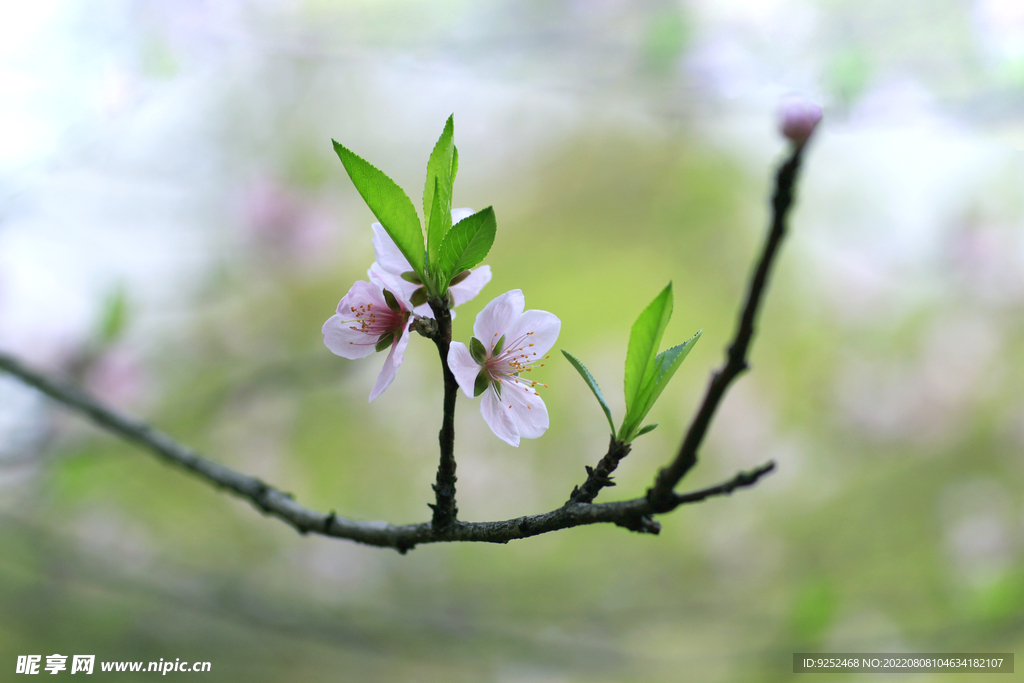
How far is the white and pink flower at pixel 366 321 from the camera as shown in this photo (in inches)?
17.7

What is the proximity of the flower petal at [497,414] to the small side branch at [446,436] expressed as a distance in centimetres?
4

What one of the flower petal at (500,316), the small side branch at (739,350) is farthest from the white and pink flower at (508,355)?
the small side branch at (739,350)

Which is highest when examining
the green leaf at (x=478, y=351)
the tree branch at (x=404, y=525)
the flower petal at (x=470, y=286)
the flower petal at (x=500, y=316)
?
the flower petal at (x=470, y=286)

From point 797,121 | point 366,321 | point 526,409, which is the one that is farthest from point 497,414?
point 797,121

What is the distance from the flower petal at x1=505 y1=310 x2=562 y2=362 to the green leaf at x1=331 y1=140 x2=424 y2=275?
0.12 m

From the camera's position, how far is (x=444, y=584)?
2025mm

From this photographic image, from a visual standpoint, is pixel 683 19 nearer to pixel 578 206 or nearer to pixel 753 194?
pixel 753 194

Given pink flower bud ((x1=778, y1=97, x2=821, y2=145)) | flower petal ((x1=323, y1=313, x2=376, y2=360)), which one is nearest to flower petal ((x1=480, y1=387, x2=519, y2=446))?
flower petal ((x1=323, y1=313, x2=376, y2=360))

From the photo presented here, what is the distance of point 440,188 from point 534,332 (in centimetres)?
14

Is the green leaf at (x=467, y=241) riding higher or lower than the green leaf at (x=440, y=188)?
lower

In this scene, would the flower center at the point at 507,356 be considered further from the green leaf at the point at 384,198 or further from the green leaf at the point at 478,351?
the green leaf at the point at 384,198

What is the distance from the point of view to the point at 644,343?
1.20 ft

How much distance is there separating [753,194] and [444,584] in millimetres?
2030

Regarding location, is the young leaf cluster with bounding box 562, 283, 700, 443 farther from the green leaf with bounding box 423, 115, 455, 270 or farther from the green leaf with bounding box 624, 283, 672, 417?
the green leaf with bounding box 423, 115, 455, 270
